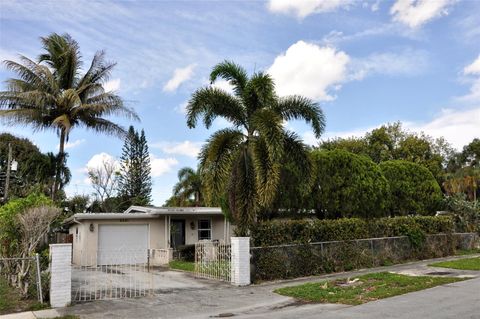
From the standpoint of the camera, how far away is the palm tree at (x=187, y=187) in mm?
42688

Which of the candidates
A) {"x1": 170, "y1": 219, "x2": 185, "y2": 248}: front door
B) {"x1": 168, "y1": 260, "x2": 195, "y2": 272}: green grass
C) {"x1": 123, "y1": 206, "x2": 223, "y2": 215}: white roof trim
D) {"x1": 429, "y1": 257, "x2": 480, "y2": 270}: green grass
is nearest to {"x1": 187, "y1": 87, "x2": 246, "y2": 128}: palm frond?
{"x1": 168, "y1": 260, "x2": 195, "y2": 272}: green grass

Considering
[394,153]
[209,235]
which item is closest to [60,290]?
[209,235]

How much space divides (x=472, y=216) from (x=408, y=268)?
1264 centimetres

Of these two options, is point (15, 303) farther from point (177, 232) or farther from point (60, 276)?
point (177, 232)

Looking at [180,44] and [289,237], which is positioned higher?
[180,44]

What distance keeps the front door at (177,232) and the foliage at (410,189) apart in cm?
1203

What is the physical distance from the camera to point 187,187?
4297 centimetres

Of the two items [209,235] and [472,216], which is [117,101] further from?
[472,216]

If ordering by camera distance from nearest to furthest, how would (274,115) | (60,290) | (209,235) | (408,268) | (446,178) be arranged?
1. (60,290)
2. (274,115)
3. (408,268)
4. (209,235)
5. (446,178)

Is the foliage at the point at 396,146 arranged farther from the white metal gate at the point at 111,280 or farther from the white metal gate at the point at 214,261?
the white metal gate at the point at 214,261

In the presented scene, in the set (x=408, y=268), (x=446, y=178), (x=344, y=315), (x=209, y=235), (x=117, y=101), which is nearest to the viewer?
(x=344, y=315)

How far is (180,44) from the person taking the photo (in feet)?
52.7

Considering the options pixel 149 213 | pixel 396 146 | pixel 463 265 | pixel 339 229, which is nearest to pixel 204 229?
pixel 149 213

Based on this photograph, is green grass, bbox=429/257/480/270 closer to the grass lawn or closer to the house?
the house
